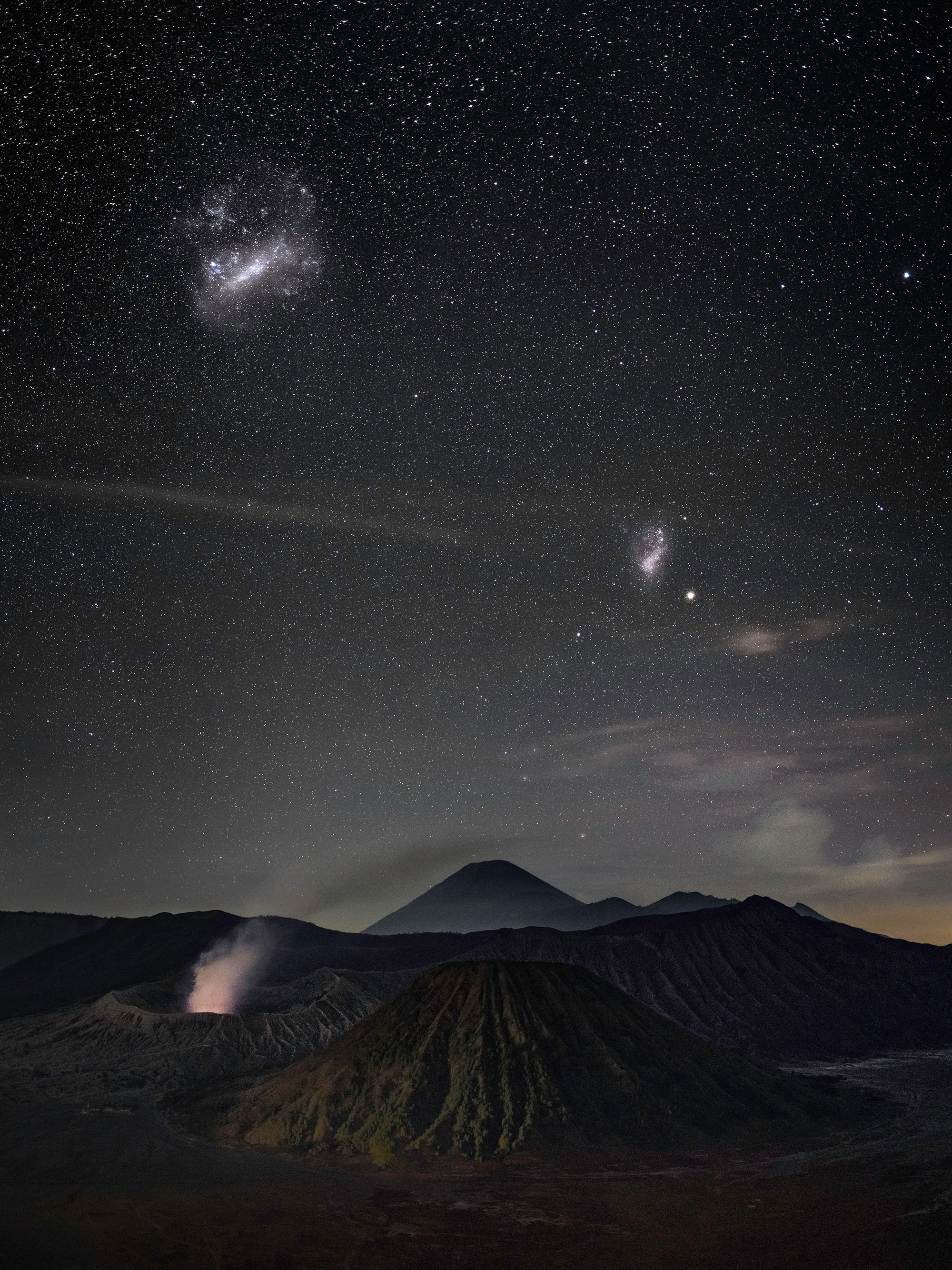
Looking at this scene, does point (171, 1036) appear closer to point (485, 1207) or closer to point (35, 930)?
point (485, 1207)

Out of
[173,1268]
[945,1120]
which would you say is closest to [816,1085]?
[945,1120]

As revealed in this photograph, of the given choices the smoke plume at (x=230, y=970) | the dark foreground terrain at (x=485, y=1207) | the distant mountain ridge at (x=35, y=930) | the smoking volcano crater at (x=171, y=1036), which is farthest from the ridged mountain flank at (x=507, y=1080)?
the distant mountain ridge at (x=35, y=930)

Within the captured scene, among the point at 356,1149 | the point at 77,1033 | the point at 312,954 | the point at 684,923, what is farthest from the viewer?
the point at 312,954

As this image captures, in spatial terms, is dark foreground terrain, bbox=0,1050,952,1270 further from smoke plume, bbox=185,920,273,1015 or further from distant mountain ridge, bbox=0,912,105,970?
distant mountain ridge, bbox=0,912,105,970

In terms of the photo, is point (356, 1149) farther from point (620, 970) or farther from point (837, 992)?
point (837, 992)

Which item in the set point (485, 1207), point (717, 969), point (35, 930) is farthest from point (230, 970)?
point (485, 1207)
